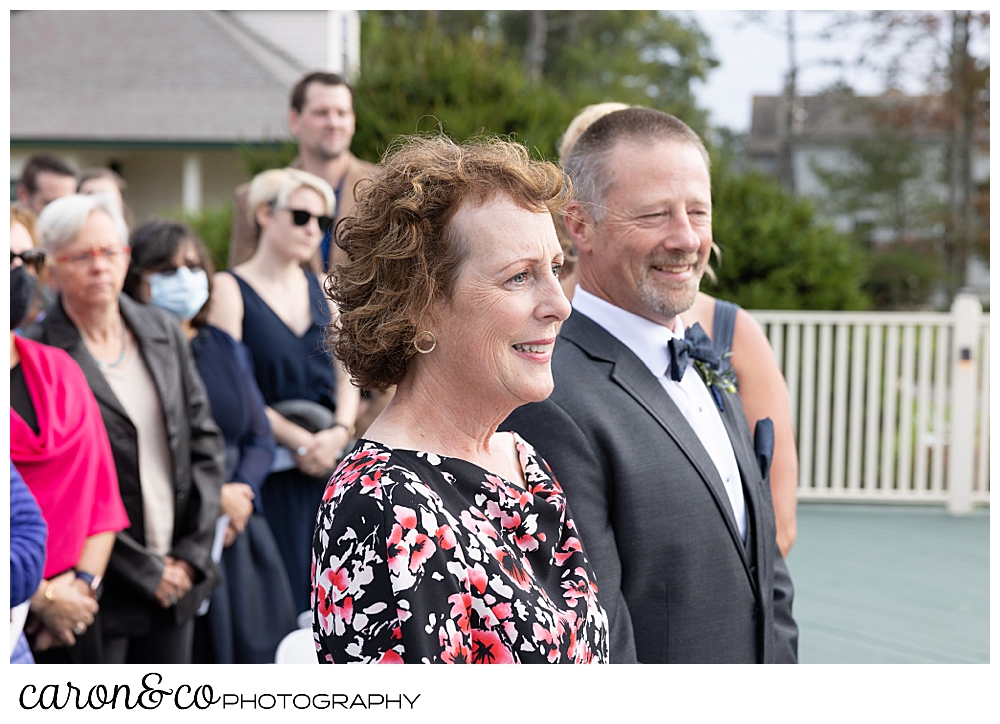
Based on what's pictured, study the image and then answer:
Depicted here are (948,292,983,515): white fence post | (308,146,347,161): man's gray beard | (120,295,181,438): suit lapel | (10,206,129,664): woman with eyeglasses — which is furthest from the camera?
(948,292,983,515): white fence post

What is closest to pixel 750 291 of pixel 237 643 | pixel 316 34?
pixel 237 643

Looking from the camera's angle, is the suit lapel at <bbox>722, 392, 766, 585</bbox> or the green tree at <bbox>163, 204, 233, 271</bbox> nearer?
the suit lapel at <bbox>722, 392, 766, 585</bbox>

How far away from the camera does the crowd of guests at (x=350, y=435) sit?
1.46 meters

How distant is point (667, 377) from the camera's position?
2.17m

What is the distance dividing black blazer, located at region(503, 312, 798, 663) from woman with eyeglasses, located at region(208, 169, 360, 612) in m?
2.34

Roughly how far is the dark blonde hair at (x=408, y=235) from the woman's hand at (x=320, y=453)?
8.56ft

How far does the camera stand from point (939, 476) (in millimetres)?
8016

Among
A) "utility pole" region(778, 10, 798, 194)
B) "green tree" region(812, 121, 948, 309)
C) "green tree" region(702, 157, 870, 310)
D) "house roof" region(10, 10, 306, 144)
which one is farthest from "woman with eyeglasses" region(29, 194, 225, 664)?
"green tree" region(812, 121, 948, 309)

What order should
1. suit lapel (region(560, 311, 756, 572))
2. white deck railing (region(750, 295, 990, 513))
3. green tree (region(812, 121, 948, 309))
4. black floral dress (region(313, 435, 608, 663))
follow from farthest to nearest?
green tree (region(812, 121, 948, 309)) → white deck railing (region(750, 295, 990, 513)) → suit lapel (region(560, 311, 756, 572)) → black floral dress (region(313, 435, 608, 663))

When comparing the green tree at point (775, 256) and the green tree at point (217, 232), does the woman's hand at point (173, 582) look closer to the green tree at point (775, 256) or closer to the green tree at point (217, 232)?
the green tree at point (217, 232)

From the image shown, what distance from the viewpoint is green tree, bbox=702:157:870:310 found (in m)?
8.43

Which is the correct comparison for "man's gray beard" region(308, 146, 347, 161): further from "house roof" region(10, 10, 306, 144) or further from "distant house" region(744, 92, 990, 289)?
"distant house" region(744, 92, 990, 289)
